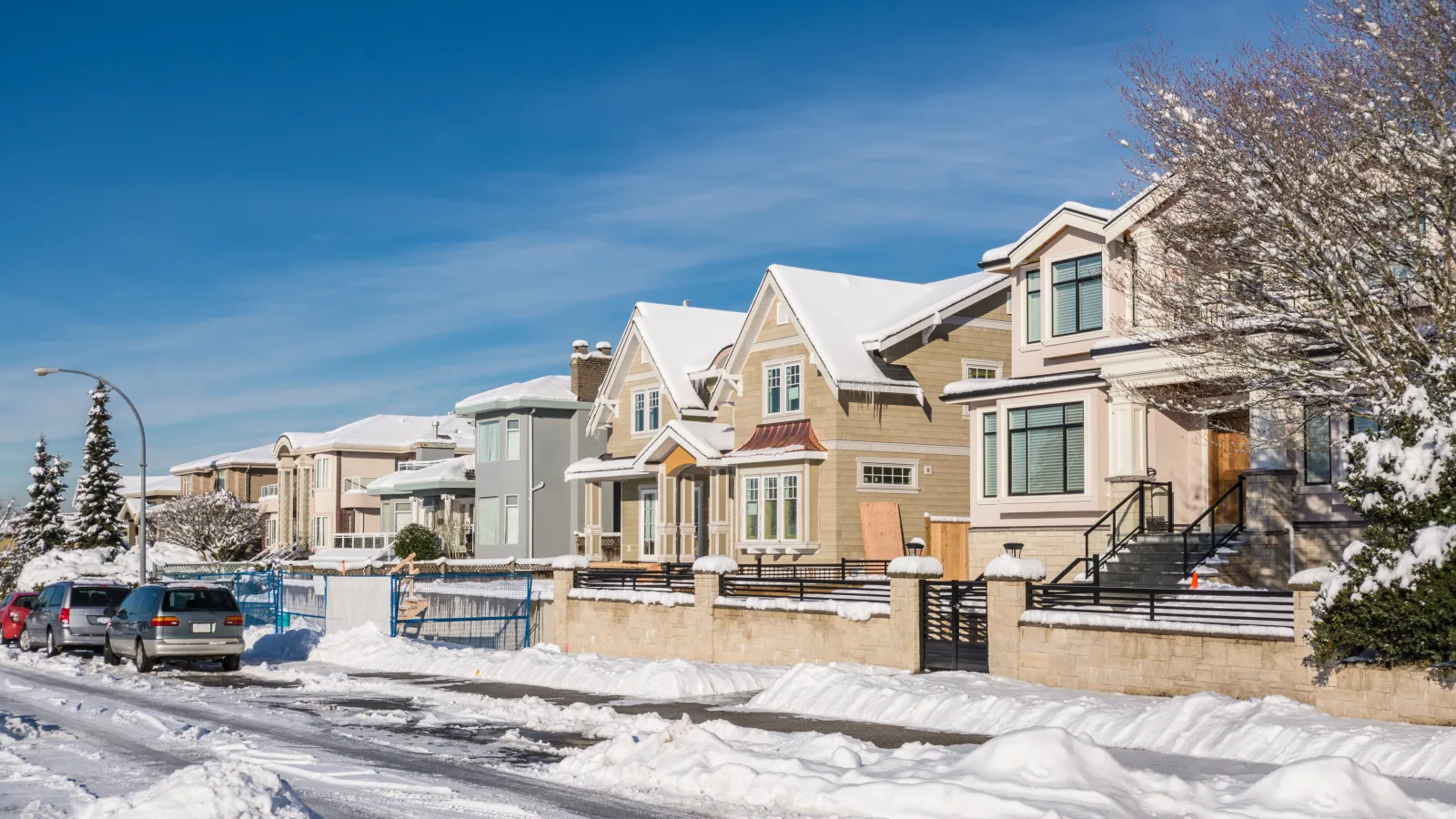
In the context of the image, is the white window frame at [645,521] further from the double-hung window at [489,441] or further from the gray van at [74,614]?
the gray van at [74,614]

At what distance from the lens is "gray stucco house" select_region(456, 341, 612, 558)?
53094mm

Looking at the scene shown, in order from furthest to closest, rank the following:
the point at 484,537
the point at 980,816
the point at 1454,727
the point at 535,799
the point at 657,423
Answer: the point at 484,537 < the point at 657,423 < the point at 1454,727 < the point at 535,799 < the point at 980,816

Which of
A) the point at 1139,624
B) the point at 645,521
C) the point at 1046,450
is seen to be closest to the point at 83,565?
the point at 645,521

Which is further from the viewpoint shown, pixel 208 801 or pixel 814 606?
pixel 814 606

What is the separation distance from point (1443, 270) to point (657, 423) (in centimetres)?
2998

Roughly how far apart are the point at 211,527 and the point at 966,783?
231ft

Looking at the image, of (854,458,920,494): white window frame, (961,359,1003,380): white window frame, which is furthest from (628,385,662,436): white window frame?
(961,359,1003,380): white window frame

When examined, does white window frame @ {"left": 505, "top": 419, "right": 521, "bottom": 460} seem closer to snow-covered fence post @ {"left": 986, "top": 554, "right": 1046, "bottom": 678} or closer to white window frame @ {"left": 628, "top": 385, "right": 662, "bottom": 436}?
white window frame @ {"left": 628, "top": 385, "right": 662, "bottom": 436}

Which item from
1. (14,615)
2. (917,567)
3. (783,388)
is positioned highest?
(783,388)

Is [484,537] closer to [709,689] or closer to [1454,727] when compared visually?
[709,689]

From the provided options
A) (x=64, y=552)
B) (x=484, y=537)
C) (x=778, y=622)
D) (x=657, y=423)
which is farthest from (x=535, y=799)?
(x=64, y=552)

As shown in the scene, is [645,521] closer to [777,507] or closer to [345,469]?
[777,507]

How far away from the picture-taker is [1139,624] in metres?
17.4

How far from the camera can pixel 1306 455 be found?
23234 mm
